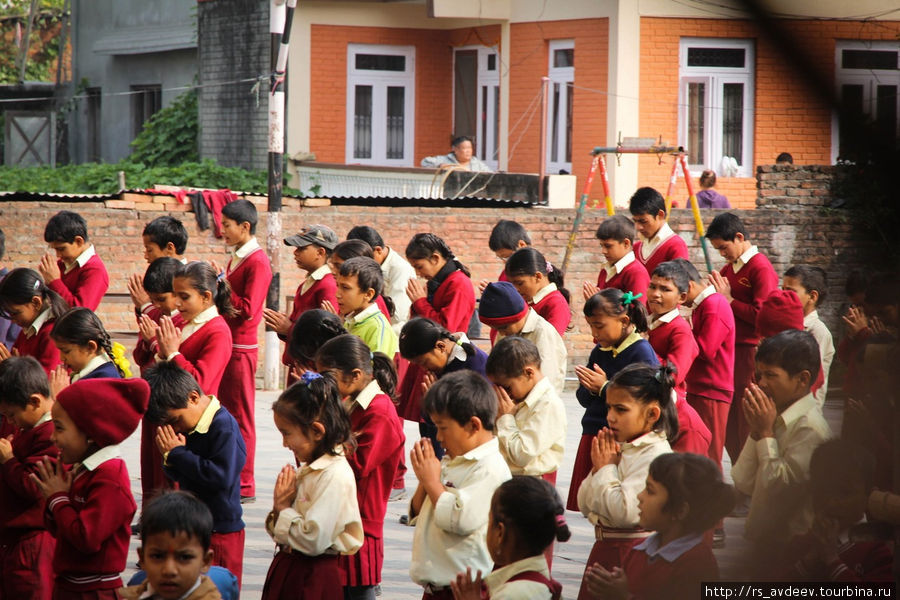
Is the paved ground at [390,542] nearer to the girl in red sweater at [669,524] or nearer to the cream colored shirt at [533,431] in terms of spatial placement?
the girl in red sweater at [669,524]

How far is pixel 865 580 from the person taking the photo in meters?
1.45

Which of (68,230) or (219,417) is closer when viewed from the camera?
(219,417)

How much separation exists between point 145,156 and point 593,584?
784 inches

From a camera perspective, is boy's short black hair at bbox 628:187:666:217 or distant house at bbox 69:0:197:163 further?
distant house at bbox 69:0:197:163

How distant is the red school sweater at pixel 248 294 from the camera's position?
691 cm

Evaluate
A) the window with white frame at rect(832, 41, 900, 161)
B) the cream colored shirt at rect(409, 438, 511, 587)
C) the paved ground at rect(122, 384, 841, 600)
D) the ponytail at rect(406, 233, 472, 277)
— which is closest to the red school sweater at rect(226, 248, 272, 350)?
the ponytail at rect(406, 233, 472, 277)

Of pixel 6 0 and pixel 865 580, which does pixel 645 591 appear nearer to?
pixel 865 580

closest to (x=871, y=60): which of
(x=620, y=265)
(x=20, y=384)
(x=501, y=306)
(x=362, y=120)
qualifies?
(x=20, y=384)

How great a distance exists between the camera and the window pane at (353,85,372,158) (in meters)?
20.1

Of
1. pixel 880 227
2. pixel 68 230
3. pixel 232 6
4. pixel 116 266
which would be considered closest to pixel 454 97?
pixel 232 6

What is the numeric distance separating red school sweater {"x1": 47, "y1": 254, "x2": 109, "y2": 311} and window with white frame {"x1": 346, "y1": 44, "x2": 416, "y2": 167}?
42.9 ft

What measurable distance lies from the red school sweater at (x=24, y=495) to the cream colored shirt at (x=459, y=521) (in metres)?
1.46

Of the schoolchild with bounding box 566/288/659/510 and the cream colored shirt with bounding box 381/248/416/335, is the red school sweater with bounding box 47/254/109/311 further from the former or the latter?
the schoolchild with bounding box 566/288/659/510

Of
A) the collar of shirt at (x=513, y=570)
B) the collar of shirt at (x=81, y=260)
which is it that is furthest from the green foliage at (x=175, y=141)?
the collar of shirt at (x=513, y=570)
